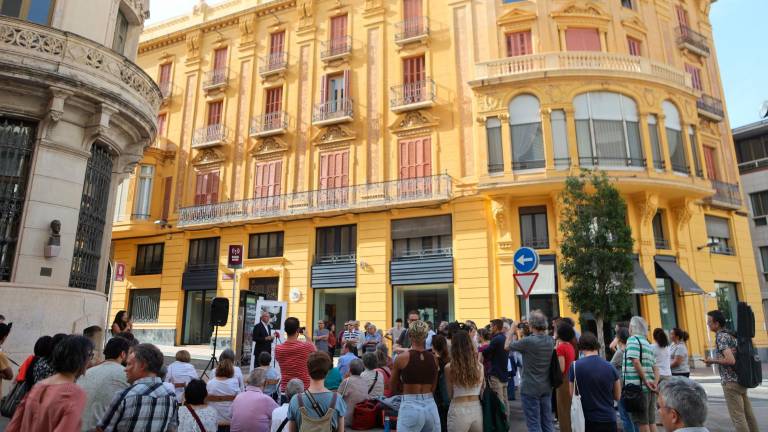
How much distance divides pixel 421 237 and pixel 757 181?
20.5 m

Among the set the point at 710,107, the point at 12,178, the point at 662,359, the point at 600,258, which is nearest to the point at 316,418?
the point at 662,359

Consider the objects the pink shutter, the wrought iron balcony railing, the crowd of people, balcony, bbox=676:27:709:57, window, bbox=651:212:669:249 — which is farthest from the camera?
balcony, bbox=676:27:709:57

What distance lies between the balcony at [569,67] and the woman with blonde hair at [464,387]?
16.1 metres

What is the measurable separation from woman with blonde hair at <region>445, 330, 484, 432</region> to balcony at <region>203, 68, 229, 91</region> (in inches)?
949

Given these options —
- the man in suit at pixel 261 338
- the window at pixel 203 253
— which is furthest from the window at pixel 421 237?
the man in suit at pixel 261 338

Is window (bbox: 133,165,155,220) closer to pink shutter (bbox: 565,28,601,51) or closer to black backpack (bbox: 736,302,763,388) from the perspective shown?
pink shutter (bbox: 565,28,601,51)

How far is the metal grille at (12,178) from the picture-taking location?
938 centimetres

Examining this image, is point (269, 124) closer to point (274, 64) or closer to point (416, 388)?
point (274, 64)

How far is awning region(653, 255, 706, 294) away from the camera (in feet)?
57.8

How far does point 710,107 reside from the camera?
893 inches

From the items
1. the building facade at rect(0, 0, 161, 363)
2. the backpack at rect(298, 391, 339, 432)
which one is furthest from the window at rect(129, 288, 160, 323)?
the backpack at rect(298, 391, 339, 432)

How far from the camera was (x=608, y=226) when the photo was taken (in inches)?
552

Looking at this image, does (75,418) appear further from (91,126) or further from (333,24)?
(333,24)

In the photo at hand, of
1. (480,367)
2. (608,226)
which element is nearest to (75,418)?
(480,367)
